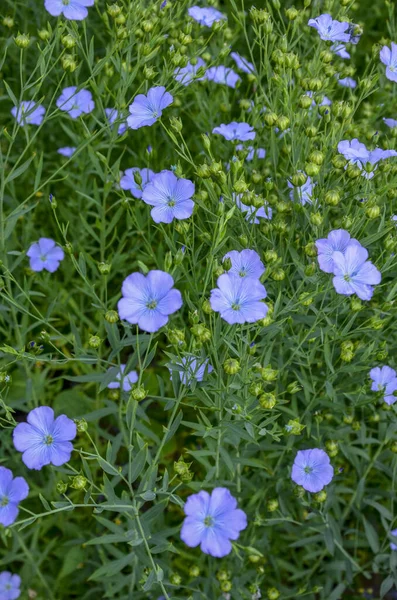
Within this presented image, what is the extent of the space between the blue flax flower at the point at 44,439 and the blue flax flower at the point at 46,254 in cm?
86

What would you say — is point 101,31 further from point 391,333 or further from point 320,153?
point 391,333

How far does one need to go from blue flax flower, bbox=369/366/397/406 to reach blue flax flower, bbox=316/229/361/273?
45cm

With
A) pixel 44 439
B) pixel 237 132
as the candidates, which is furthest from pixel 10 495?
pixel 237 132

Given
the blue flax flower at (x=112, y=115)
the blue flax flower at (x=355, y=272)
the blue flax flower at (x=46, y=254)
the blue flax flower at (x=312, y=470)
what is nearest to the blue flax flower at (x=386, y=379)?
the blue flax flower at (x=312, y=470)

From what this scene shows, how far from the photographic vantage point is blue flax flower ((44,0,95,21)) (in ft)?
6.91

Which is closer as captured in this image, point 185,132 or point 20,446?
point 20,446

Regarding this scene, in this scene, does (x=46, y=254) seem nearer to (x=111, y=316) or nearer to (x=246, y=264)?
(x=111, y=316)

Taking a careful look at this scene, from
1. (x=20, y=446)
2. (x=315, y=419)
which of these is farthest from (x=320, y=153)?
(x=20, y=446)

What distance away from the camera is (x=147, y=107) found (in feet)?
6.88

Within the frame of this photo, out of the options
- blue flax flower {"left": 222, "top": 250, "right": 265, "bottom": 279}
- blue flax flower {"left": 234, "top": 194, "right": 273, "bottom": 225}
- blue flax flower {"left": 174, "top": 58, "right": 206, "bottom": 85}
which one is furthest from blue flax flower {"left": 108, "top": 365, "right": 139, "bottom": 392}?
blue flax flower {"left": 174, "top": 58, "right": 206, "bottom": 85}

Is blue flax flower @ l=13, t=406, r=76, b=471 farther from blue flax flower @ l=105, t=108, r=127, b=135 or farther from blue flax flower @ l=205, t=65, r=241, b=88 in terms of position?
blue flax flower @ l=205, t=65, r=241, b=88

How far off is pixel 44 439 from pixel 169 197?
0.76 metres

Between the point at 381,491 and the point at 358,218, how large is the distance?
0.94m

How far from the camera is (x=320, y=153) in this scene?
5.92 ft
